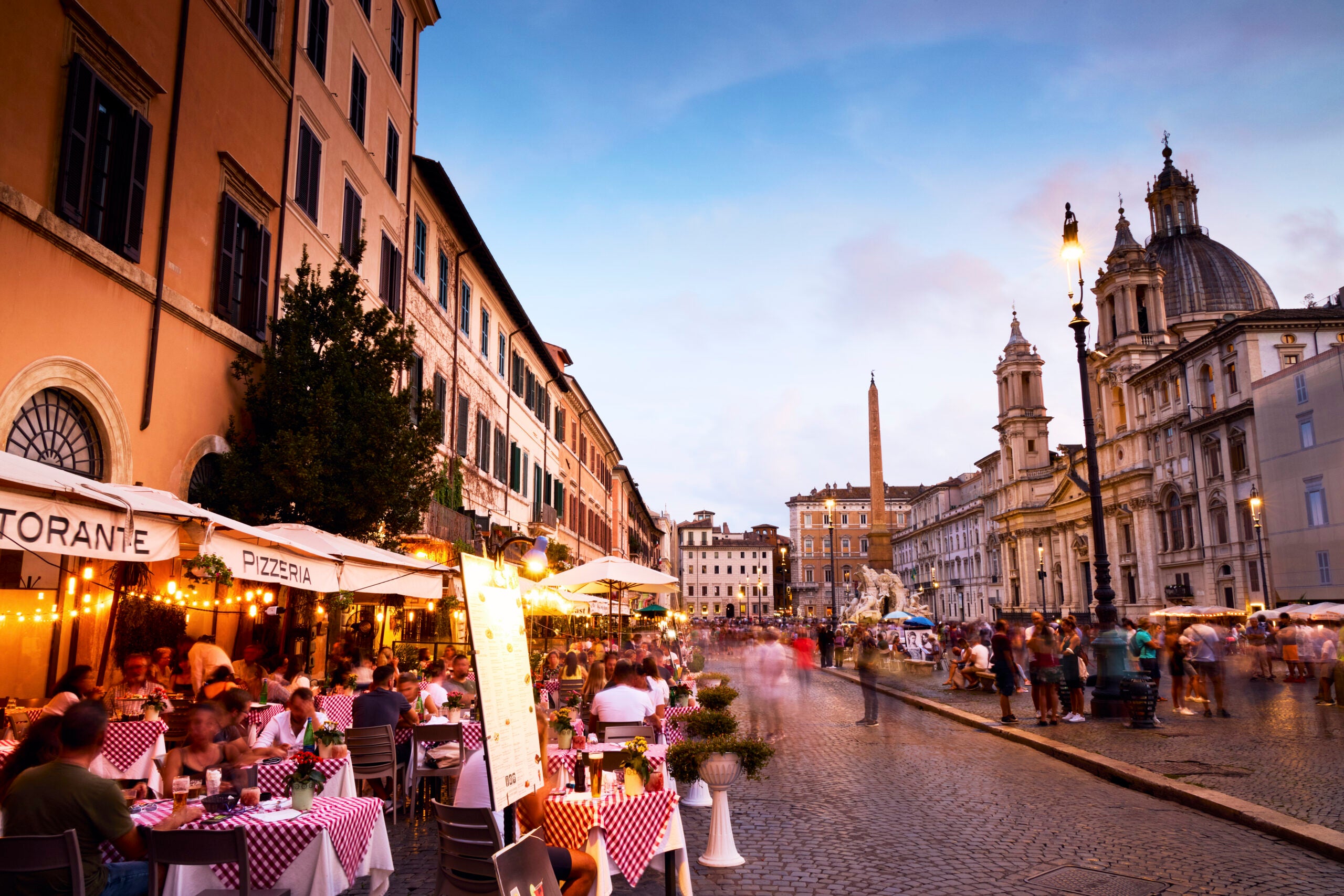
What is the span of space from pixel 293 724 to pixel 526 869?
5.58 m

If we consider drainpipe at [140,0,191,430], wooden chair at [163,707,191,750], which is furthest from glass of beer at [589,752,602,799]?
drainpipe at [140,0,191,430]

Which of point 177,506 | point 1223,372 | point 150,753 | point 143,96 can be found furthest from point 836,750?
point 1223,372

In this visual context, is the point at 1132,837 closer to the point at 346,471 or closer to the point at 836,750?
the point at 836,750

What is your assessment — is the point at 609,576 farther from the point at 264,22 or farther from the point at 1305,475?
the point at 1305,475

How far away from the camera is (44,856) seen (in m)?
4.11

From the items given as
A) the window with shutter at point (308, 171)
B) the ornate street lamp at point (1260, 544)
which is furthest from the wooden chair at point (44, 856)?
the ornate street lamp at point (1260, 544)

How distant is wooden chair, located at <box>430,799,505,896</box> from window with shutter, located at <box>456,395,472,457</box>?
17626 millimetres

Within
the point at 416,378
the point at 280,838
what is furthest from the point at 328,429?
the point at 280,838

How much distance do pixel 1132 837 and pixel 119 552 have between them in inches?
325

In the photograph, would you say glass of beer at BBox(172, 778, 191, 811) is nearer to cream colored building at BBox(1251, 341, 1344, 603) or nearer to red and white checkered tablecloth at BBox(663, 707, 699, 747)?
red and white checkered tablecloth at BBox(663, 707, 699, 747)

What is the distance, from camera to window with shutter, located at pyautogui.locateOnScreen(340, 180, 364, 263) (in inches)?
659

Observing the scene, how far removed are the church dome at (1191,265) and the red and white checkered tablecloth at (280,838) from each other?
2915 inches

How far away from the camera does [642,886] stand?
665 centimetres

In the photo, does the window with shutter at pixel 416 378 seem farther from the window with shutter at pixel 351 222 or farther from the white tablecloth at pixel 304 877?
the white tablecloth at pixel 304 877
